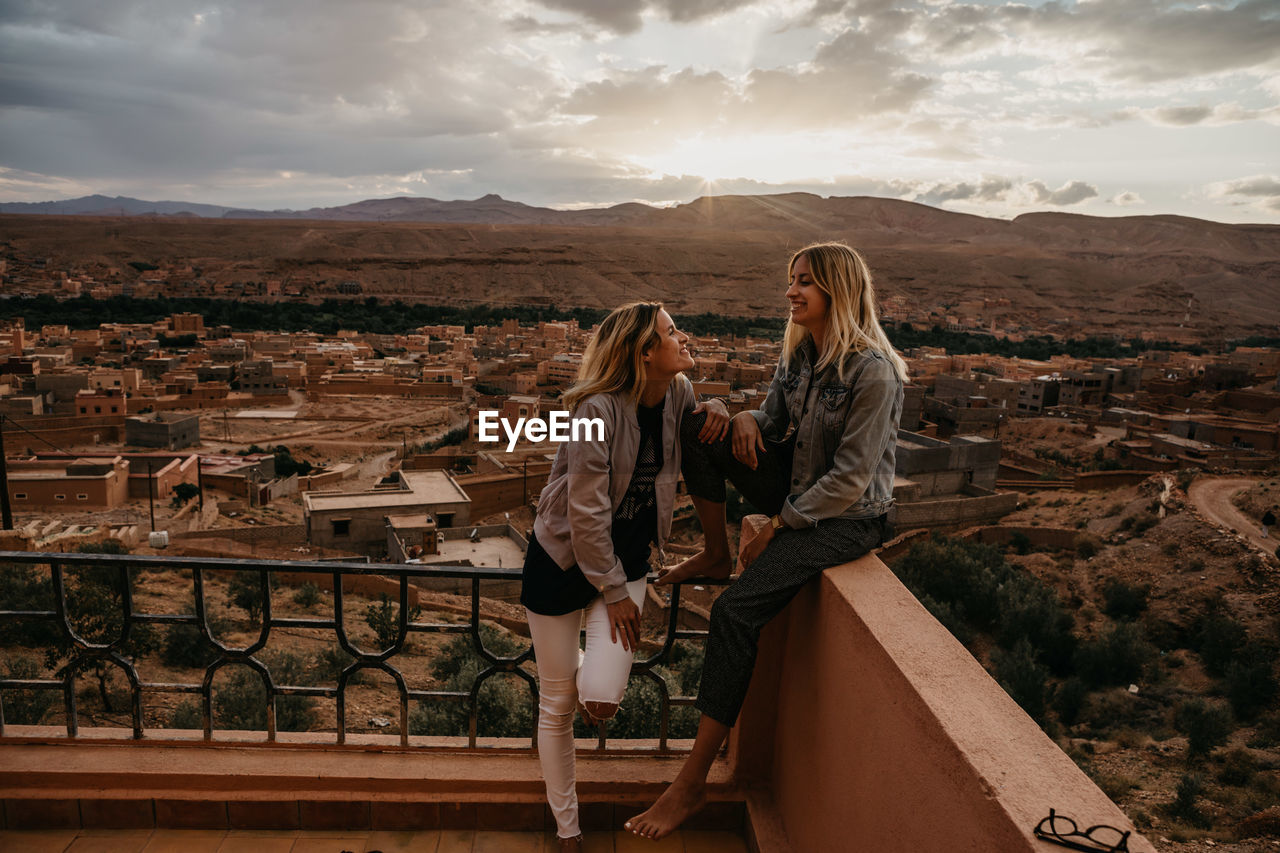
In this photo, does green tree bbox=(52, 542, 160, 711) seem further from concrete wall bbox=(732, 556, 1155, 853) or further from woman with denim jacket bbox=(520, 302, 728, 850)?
concrete wall bbox=(732, 556, 1155, 853)

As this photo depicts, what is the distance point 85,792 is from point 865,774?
1888 mm

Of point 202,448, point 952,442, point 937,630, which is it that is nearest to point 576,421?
point 937,630

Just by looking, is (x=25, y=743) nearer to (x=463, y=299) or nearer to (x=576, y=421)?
(x=576, y=421)

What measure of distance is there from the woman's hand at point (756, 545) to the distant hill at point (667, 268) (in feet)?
196

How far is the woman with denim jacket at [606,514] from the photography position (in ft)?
5.43

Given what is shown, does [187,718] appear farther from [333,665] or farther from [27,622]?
[27,622]

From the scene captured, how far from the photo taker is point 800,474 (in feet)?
6.08

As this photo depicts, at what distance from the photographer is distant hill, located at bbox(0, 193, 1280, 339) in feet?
220

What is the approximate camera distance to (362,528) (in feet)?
47.1

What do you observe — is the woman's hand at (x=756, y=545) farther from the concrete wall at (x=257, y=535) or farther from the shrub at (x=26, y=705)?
the concrete wall at (x=257, y=535)

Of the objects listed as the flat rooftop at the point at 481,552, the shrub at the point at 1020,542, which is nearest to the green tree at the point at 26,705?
the flat rooftop at the point at 481,552

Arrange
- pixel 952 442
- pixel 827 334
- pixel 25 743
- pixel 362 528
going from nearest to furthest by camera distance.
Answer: pixel 827 334, pixel 25 743, pixel 362 528, pixel 952 442

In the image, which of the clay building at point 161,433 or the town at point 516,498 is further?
the clay building at point 161,433

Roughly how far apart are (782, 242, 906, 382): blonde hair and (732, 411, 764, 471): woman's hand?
0.21 meters
